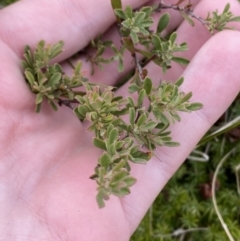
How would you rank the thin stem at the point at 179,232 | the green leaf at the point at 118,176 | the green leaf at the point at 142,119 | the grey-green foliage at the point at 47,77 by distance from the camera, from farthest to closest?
the thin stem at the point at 179,232, the grey-green foliage at the point at 47,77, the green leaf at the point at 142,119, the green leaf at the point at 118,176

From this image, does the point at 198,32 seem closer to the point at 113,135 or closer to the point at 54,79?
the point at 54,79

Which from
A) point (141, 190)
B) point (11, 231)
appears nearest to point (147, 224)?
point (141, 190)

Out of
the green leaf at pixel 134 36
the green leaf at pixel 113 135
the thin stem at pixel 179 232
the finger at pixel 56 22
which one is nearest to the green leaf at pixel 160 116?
the green leaf at pixel 113 135

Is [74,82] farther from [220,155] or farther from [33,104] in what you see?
[220,155]

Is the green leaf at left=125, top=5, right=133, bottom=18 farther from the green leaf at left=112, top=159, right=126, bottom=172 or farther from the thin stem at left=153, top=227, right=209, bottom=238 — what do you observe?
the thin stem at left=153, top=227, right=209, bottom=238

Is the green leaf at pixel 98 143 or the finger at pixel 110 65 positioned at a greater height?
the green leaf at pixel 98 143

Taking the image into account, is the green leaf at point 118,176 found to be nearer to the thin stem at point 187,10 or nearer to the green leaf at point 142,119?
the green leaf at point 142,119
